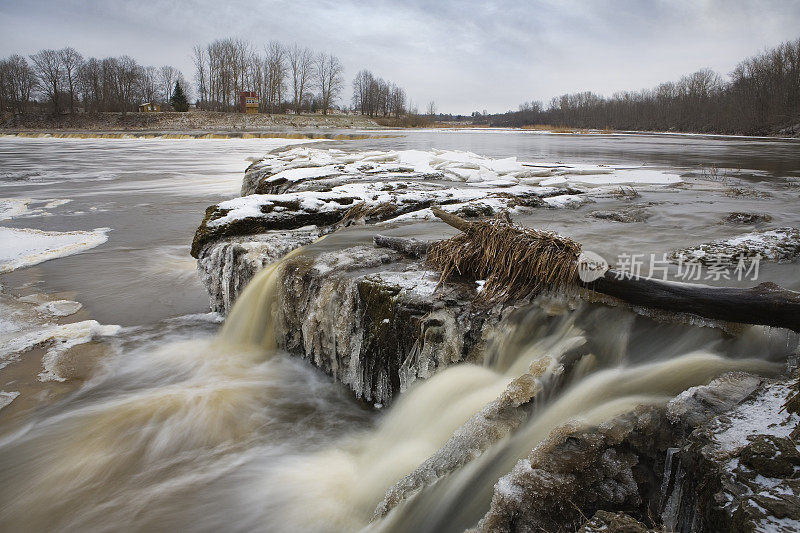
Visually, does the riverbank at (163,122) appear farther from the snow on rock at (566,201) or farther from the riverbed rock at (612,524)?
the riverbed rock at (612,524)

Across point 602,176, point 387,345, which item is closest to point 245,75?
point 602,176

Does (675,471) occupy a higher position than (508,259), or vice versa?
(508,259)

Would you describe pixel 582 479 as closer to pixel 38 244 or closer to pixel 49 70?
pixel 38 244

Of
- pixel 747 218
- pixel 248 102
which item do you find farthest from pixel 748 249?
pixel 248 102

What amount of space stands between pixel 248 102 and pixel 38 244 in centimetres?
7363

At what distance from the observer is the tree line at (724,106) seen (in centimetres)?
5316

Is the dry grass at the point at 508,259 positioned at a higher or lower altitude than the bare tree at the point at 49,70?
lower

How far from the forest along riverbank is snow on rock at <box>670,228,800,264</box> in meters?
0.03

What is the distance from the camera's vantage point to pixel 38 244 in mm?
8523

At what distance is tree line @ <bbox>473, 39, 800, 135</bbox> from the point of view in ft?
174

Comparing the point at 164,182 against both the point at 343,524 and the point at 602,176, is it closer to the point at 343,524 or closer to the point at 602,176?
the point at 602,176

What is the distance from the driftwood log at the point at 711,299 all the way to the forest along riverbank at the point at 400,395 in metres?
0.08

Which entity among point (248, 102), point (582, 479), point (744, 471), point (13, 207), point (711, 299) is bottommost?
point (13, 207)

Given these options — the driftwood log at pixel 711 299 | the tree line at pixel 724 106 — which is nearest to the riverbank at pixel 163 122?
the tree line at pixel 724 106
